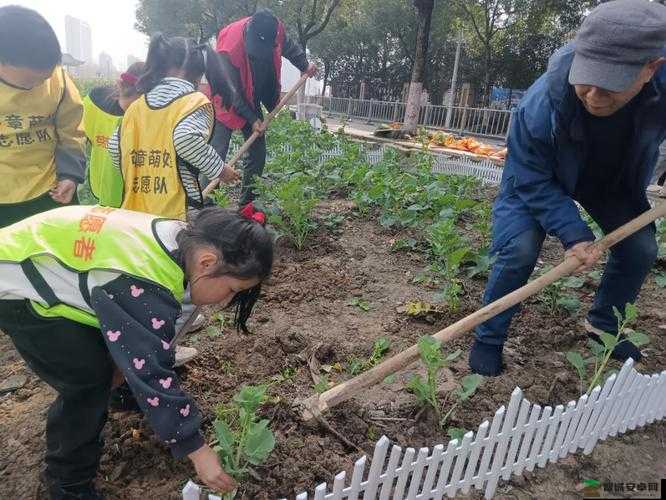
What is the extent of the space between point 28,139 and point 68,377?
164 cm

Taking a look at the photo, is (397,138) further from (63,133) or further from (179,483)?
(179,483)

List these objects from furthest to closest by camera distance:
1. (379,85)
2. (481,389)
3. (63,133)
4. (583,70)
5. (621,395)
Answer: (379,85) < (63,133) < (481,389) < (621,395) < (583,70)

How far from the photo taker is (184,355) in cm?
245

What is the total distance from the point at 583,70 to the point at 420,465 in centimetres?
147

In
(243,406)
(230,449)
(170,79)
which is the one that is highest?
(170,79)

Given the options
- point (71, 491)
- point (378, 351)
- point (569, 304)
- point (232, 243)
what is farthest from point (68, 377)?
point (569, 304)

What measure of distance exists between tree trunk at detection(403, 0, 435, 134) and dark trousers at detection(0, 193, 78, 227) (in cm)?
935

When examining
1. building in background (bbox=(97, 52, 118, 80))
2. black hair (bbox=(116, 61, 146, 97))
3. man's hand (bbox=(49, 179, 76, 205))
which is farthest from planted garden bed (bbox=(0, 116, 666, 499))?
building in background (bbox=(97, 52, 118, 80))

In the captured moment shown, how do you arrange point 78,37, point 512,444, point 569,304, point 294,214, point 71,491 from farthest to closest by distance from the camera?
1. point 78,37
2. point 294,214
3. point 569,304
4. point 512,444
5. point 71,491

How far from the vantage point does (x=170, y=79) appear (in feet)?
8.37

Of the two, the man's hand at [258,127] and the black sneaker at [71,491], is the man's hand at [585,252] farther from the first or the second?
the man's hand at [258,127]

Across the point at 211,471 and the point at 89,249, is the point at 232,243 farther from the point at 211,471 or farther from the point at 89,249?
the point at 211,471

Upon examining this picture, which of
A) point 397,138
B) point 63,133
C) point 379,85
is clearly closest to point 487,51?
point 379,85

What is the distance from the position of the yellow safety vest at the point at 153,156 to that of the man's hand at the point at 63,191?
432 millimetres
